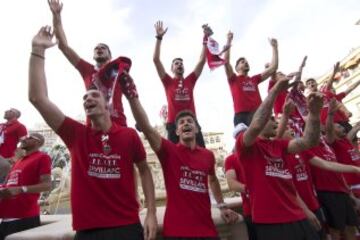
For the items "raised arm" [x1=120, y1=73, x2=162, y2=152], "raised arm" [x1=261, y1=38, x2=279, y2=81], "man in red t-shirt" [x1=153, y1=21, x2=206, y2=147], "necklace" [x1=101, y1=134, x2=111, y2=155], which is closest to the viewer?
"necklace" [x1=101, y1=134, x2=111, y2=155]

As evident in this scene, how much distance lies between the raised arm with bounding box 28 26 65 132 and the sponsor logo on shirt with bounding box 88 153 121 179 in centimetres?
41

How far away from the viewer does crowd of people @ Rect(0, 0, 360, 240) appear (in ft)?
8.98

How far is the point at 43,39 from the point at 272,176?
8.19 feet

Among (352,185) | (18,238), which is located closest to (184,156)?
(18,238)

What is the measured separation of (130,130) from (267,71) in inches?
195

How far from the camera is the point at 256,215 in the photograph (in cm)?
333

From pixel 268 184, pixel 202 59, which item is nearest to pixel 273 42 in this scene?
pixel 202 59

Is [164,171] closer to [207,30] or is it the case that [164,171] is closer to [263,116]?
[263,116]

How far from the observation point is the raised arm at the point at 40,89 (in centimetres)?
272

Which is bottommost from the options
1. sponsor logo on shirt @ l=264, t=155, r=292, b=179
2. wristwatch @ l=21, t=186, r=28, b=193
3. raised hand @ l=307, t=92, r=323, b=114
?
sponsor logo on shirt @ l=264, t=155, r=292, b=179

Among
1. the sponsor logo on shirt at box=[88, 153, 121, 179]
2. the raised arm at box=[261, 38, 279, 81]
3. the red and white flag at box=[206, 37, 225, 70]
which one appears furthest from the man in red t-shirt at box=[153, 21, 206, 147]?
the sponsor logo on shirt at box=[88, 153, 121, 179]

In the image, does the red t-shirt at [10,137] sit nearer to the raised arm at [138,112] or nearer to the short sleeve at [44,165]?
the short sleeve at [44,165]

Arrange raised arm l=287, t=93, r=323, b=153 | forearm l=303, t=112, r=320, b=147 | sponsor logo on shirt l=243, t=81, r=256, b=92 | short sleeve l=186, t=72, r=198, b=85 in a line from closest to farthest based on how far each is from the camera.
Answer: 1. raised arm l=287, t=93, r=323, b=153
2. forearm l=303, t=112, r=320, b=147
3. short sleeve l=186, t=72, r=198, b=85
4. sponsor logo on shirt l=243, t=81, r=256, b=92

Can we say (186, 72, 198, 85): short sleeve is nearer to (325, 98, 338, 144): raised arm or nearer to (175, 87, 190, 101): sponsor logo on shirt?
(175, 87, 190, 101): sponsor logo on shirt
